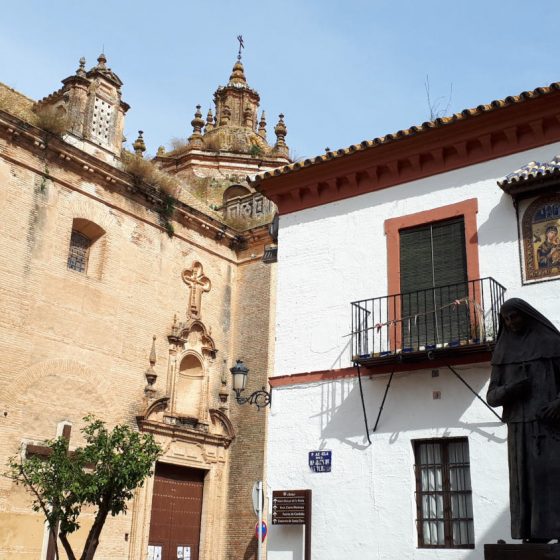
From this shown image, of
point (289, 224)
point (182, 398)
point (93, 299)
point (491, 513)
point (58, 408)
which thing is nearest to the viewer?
point (491, 513)

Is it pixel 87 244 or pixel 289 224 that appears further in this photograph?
pixel 87 244

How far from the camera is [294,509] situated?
10961 millimetres

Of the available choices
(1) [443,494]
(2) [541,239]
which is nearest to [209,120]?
(2) [541,239]

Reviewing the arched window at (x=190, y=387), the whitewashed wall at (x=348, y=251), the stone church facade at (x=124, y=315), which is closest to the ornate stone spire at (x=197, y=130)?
the stone church facade at (x=124, y=315)

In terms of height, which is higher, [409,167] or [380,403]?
[409,167]

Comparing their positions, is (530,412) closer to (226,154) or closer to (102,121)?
(102,121)

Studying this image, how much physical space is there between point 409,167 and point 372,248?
1386 mm

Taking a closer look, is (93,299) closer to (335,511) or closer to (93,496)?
(93,496)

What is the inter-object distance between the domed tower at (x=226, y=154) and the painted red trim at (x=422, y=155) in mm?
11387

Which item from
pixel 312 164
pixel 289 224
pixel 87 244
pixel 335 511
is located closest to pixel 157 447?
pixel 335 511

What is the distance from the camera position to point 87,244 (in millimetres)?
17375

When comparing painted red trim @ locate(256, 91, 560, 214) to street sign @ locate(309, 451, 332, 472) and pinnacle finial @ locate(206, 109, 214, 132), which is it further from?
pinnacle finial @ locate(206, 109, 214, 132)

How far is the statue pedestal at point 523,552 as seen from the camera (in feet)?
16.8

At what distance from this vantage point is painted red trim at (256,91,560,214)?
10.8m
